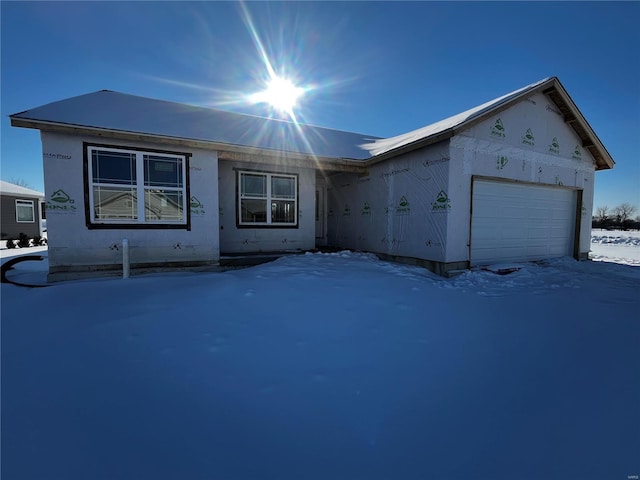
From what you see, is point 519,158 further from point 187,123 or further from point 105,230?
point 105,230

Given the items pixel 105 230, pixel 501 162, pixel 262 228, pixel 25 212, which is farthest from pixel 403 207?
pixel 25 212

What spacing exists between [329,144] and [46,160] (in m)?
7.56

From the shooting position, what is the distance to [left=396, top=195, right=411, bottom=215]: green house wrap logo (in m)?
8.23

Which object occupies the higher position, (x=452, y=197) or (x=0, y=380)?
(x=452, y=197)

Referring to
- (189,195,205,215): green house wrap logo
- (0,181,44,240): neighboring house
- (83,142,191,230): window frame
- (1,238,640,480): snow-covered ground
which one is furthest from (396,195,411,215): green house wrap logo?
(0,181,44,240): neighboring house

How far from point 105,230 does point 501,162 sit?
1010 centimetres

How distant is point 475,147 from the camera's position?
24.2 ft

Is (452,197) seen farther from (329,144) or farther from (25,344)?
(25,344)

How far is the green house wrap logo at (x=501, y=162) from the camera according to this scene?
7.80m

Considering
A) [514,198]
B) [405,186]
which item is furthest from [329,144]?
[514,198]

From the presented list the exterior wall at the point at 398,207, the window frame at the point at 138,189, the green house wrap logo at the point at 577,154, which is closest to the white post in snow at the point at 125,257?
the window frame at the point at 138,189

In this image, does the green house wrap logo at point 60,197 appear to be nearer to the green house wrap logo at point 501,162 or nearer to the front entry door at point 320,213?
the front entry door at point 320,213

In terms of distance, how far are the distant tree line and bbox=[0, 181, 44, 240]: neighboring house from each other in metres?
49.7

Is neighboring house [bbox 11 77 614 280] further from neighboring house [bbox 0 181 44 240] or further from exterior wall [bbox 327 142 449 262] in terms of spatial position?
neighboring house [bbox 0 181 44 240]
